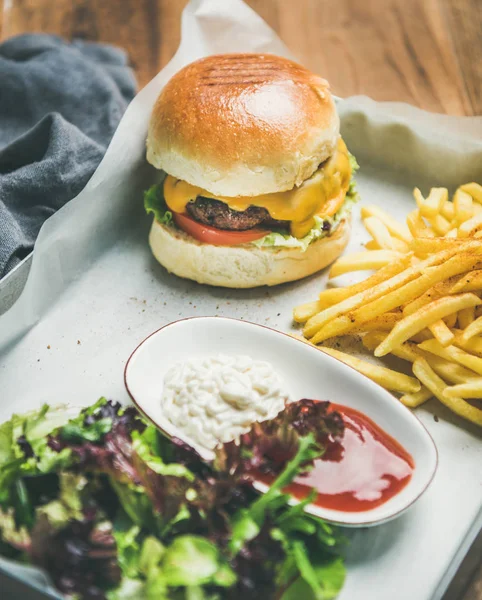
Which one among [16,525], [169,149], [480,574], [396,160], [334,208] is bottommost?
[480,574]

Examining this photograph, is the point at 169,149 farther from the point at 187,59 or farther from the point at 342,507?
the point at 342,507

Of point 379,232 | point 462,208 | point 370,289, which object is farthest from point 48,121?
point 462,208

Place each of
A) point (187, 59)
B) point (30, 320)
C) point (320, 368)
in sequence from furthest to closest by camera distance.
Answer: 1. point (187, 59)
2. point (30, 320)
3. point (320, 368)

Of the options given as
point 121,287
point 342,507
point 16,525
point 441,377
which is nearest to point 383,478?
point 342,507

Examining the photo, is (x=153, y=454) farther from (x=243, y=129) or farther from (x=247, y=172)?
(x=243, y=129)

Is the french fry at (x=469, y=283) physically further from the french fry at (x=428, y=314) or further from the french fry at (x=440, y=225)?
the french fry at (x=440, y=225)

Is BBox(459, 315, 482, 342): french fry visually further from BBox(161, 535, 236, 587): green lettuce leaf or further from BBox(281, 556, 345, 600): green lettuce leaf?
BBox(161, 535, 236, 587): green lettuce leaf
